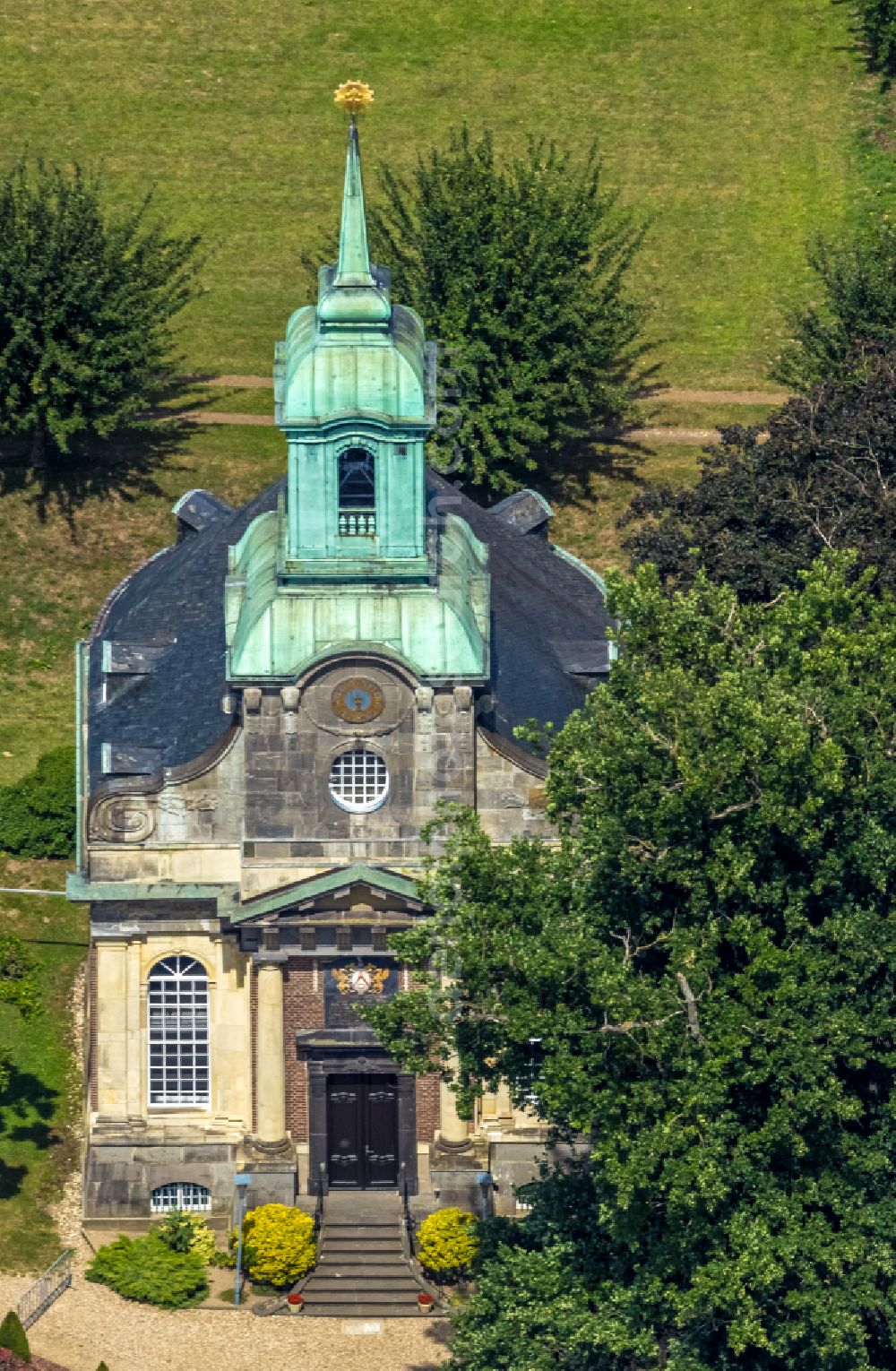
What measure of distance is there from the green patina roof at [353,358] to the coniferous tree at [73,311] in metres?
28.7

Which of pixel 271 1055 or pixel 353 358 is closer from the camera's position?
pixel 353 358

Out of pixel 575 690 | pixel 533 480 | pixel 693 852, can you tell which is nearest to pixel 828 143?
pixel 533 480

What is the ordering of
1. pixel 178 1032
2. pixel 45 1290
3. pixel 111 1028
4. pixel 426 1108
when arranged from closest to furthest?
pixel 45 1290 → pixel 111 1028 → pixel 426 1108 → pixel 178 1032

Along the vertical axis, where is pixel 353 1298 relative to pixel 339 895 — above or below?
below

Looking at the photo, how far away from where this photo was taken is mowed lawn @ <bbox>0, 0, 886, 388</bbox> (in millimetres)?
138375

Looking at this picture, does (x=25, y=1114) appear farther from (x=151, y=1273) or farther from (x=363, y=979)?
(x=363, y=979)

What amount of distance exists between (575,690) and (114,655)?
11.6m

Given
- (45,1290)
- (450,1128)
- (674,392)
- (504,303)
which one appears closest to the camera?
(45,1290)

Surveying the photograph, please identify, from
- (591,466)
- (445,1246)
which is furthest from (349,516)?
(591,466)

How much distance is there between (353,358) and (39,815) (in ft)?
71.6

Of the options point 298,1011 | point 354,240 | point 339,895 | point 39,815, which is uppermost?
point 354,240

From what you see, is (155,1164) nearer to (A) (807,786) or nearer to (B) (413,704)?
(B) (413,704)

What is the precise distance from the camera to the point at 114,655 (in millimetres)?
98438

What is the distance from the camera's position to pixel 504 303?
118125mm
